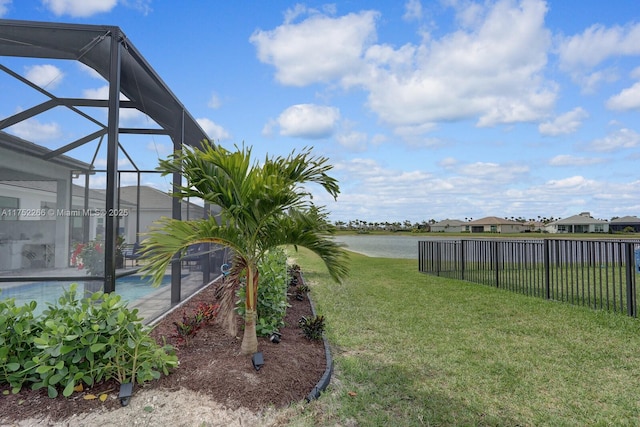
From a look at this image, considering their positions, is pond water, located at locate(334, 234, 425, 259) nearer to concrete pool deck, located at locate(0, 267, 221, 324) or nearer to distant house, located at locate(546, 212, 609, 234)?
concrete pool deck, located at locate(0, 267, 221, 324)

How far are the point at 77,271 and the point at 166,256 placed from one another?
1.68m

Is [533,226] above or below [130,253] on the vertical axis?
above

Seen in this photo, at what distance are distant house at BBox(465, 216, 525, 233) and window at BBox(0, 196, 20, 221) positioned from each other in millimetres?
51413

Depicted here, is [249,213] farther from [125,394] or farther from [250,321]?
[125,394]

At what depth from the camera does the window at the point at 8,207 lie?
3.64 metres

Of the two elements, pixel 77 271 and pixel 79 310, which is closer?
pixel 79 310

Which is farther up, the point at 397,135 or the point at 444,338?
the point at 397,135

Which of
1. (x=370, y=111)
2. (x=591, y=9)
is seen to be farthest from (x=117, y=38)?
(x=591, y=9)

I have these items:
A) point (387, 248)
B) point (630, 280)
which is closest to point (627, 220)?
point (387, 248)

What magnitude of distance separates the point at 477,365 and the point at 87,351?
345cm

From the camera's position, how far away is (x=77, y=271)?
378cm

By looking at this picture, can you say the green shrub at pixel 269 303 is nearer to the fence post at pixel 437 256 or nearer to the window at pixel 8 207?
the window at pixel 8 207

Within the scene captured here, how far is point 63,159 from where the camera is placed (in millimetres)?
4281

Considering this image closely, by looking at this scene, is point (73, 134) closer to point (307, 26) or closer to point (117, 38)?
point (117, 38)
